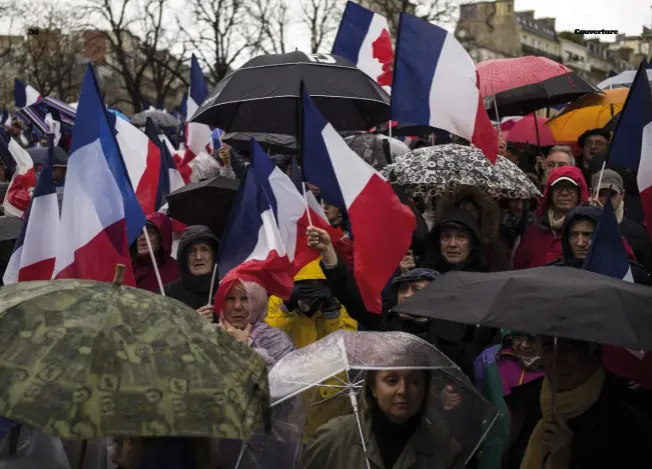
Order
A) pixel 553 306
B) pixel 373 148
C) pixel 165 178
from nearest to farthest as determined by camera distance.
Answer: pixel 553 306
pixel 373 148
pixel 165 178

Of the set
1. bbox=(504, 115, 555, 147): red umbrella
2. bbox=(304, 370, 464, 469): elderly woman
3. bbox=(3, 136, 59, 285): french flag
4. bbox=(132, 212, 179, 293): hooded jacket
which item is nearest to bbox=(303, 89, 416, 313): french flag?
bbox=(304, 370, 464, 469): elderly woman

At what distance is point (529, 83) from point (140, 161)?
3.25 metres

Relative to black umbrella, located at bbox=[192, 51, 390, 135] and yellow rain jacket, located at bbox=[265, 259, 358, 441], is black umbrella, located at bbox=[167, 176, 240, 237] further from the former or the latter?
yellow rain jacket, located at bbox=[265, 259, 358, 441]

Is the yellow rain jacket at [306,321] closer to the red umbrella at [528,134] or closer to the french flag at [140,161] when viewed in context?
the french flag at [140,161]

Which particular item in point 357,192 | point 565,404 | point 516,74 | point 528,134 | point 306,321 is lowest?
point 306,321

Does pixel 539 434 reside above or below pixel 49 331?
below

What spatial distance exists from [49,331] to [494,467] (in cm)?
188

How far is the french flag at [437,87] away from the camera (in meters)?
6.47

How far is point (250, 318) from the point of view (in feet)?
16.7

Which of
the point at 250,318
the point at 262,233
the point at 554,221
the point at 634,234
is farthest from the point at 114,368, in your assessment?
the point at 554,221

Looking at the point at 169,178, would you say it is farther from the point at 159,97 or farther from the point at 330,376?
the point at 159,97

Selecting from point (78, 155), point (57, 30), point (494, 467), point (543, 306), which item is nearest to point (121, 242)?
point (78, 155)

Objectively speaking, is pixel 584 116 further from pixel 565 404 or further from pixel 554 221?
pixel 565 404

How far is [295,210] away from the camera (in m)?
5.73
